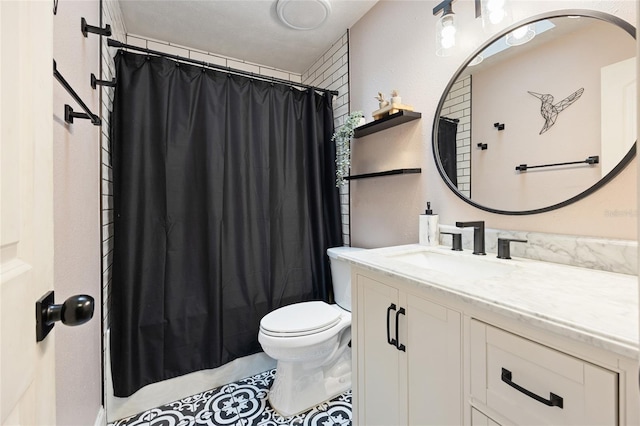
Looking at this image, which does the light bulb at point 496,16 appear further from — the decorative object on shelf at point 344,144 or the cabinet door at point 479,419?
the cabinet door at point 479,419

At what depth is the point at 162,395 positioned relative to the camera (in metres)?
1.67

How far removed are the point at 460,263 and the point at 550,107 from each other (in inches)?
26.9

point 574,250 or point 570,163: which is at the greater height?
point 570,163

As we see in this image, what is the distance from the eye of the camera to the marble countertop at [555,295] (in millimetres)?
510

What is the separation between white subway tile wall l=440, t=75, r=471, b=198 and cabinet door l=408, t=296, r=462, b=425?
72cm

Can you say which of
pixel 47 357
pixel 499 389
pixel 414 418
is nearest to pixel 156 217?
pixel 47 357

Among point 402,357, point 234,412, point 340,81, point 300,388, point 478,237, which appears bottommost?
point 234,412

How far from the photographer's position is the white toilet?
1502 mm

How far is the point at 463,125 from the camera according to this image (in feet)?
4.47

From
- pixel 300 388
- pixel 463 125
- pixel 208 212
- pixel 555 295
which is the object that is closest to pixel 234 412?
pixel 300 388

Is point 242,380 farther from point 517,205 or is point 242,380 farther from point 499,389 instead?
point 517,205

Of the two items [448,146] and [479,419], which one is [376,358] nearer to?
[479,419]

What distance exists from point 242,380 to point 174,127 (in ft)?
5.60

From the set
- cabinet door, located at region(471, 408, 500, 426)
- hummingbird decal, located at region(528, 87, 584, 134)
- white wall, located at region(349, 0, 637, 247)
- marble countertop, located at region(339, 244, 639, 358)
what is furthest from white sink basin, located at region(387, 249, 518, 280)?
hummingbird decal, located at region(528, 87, 584, 134)
